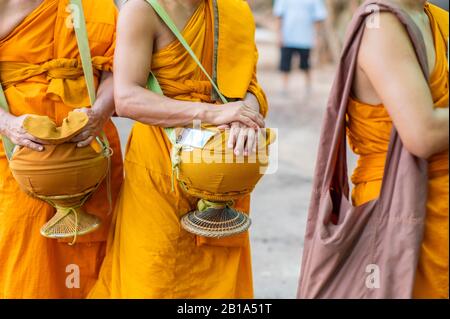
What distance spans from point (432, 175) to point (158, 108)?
3.16 feet

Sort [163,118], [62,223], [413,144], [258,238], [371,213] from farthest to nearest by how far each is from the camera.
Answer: [258,238] → [62,223] → [163,118] → [371,213] → [413,144]

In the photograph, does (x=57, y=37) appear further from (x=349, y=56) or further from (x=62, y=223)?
(x=349, y=56)

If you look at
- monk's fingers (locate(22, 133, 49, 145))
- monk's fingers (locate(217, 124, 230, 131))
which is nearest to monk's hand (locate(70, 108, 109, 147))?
monk's fingers (locate(22, 133, 49, 145))

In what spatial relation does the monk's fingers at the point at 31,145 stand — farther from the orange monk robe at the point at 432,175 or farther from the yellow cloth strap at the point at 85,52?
the orange monk robe at the point at 432,175

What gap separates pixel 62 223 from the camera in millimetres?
2625

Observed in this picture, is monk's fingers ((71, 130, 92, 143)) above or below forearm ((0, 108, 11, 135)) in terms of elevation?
below

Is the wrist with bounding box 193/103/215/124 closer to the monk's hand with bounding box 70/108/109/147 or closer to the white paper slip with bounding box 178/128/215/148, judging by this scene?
the white paper slip with bounding box 178/128/215/148

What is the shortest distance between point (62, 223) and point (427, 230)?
1373mm

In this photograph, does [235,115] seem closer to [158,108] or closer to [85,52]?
[158,108]

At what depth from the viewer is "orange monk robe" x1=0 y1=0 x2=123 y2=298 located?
266 centimetres

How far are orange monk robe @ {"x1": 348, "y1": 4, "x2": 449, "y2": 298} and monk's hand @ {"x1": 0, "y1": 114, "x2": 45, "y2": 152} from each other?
3.63 ft

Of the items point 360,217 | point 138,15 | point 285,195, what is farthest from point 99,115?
point 285,195

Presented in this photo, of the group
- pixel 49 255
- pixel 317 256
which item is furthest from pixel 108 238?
pixel 317 256

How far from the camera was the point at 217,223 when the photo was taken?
8.03 ft
